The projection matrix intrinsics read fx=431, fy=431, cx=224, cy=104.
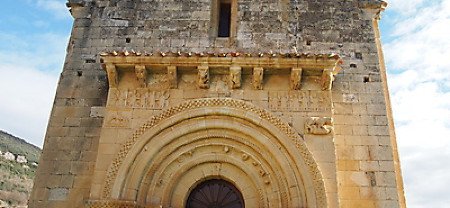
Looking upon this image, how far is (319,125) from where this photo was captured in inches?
280

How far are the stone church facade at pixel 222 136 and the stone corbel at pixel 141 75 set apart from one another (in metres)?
0.02

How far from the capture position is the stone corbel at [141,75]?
Answer: 24.1ft

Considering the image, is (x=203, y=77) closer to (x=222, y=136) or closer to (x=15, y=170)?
(x=222, y=136)

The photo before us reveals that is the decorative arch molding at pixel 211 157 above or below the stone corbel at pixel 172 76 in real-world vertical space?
below

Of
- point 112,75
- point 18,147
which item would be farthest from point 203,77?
point 18,147

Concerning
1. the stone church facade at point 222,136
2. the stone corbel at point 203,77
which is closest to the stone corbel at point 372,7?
the stone church facade at point 222,136

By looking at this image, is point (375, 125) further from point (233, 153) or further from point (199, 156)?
point (199, 156)

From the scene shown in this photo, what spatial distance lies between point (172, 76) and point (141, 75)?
0.53m

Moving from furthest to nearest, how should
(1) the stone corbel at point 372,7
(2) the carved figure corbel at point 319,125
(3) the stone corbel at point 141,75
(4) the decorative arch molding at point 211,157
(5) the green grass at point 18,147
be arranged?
(5) the green grass at point 18,147 → (1) the stone corbel at point 372,7 → (3) the stone corbel at point 141,75 → (2) the carved figure corbel at point 319,125 → (4) the decorative arch molding at point 211,157

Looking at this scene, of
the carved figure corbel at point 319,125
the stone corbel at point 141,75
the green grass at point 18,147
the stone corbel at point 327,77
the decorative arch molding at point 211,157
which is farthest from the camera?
the green grass at point 18,147

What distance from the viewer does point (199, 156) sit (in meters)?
7.35

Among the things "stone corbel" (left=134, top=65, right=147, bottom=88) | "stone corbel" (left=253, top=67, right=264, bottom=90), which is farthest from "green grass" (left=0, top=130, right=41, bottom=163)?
"stone corbel" (left=253, top=67, right=264, bottom=90)

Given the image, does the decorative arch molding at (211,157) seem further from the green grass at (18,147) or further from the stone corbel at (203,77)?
the green grass at (18,147)

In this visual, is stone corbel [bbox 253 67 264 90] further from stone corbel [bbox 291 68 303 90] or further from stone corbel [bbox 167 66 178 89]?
stone corbel [bbox 167 66 178 89]
